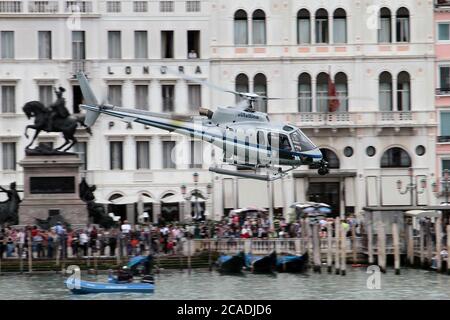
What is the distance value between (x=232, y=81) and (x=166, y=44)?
3662 mm

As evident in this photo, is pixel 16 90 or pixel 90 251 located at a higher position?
pixel 16 90

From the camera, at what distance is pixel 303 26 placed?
98000mm

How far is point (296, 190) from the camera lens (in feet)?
317

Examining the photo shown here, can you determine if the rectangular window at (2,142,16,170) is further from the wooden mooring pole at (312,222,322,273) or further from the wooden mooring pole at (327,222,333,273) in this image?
the wooden mooring pole at (327,222,333,273)

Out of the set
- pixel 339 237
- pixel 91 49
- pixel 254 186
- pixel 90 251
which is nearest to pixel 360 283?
pixel 339 237

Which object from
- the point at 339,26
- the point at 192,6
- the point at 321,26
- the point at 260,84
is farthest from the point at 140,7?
the point at 339,26

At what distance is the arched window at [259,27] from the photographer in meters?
97.6

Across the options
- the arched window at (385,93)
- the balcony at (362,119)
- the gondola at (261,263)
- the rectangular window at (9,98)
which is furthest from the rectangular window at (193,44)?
the gondola at (261,263)

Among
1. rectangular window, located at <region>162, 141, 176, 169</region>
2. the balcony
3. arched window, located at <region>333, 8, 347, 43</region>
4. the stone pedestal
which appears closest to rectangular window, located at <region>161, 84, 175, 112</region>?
rectangular window, located at <region>162, 141, 176, 169</region>

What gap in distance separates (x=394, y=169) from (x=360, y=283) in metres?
19.6

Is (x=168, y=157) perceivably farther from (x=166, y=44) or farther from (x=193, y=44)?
(x=193, y=44)
